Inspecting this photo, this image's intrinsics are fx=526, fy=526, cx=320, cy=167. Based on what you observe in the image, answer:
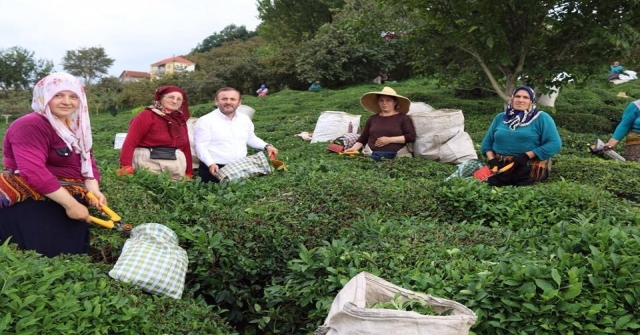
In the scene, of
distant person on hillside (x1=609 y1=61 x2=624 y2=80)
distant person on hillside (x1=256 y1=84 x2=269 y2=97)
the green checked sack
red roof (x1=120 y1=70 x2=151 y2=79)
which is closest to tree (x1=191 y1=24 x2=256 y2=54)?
red roof (x1=120 y1=70 x2=151 y2=79)

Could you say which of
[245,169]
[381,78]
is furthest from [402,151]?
[381,78]

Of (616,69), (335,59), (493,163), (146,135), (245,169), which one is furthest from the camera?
(335,59)

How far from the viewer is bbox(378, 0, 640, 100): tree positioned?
27.7 ft

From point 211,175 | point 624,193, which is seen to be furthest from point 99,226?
point 624,193

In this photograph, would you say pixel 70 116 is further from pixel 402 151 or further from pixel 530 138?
pixel 530 138

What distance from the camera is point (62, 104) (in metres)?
3.18

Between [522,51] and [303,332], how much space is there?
749cm

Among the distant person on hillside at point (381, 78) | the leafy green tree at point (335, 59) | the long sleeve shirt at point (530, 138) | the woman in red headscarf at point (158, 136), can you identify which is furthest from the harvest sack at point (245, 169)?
the distant person on hillside at point (381, 78)

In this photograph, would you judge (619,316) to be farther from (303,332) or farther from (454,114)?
(454,114)

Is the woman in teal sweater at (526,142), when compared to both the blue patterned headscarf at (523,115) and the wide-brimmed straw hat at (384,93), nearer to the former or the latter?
the blue patterned headscarf at (523,115)

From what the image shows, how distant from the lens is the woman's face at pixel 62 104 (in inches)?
124

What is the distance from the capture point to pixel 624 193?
15.7 ft

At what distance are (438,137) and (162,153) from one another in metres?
3.26

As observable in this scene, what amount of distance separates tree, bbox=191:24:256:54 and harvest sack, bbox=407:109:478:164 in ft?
182
